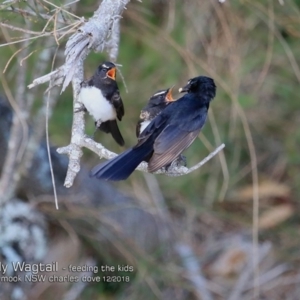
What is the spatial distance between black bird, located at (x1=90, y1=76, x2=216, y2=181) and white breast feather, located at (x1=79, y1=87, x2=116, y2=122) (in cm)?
14

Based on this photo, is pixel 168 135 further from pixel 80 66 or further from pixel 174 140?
pixel 80 66

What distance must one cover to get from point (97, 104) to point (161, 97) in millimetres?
285

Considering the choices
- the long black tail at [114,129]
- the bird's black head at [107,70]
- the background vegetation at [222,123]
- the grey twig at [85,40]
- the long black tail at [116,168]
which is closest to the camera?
the grey twig at [85,40]

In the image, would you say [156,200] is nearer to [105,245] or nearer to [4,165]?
[105,245]

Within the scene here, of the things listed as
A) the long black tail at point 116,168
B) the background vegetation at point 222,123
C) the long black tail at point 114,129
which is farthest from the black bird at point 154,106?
the background vegetation at point 222,123

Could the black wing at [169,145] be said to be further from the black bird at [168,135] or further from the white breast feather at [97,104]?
the white breast feather at [97,104]

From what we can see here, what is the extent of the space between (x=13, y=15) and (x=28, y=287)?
84.5 inches

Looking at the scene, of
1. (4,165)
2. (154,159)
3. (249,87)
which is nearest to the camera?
(154,159)

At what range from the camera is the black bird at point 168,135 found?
6.24 feet

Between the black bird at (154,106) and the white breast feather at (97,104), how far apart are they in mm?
157

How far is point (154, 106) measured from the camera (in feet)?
7.31

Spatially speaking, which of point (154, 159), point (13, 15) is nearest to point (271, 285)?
point (154, 159)

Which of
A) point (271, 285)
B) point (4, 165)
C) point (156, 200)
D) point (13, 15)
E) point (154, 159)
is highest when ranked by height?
point (13, 15)

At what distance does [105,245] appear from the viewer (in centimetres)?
377
